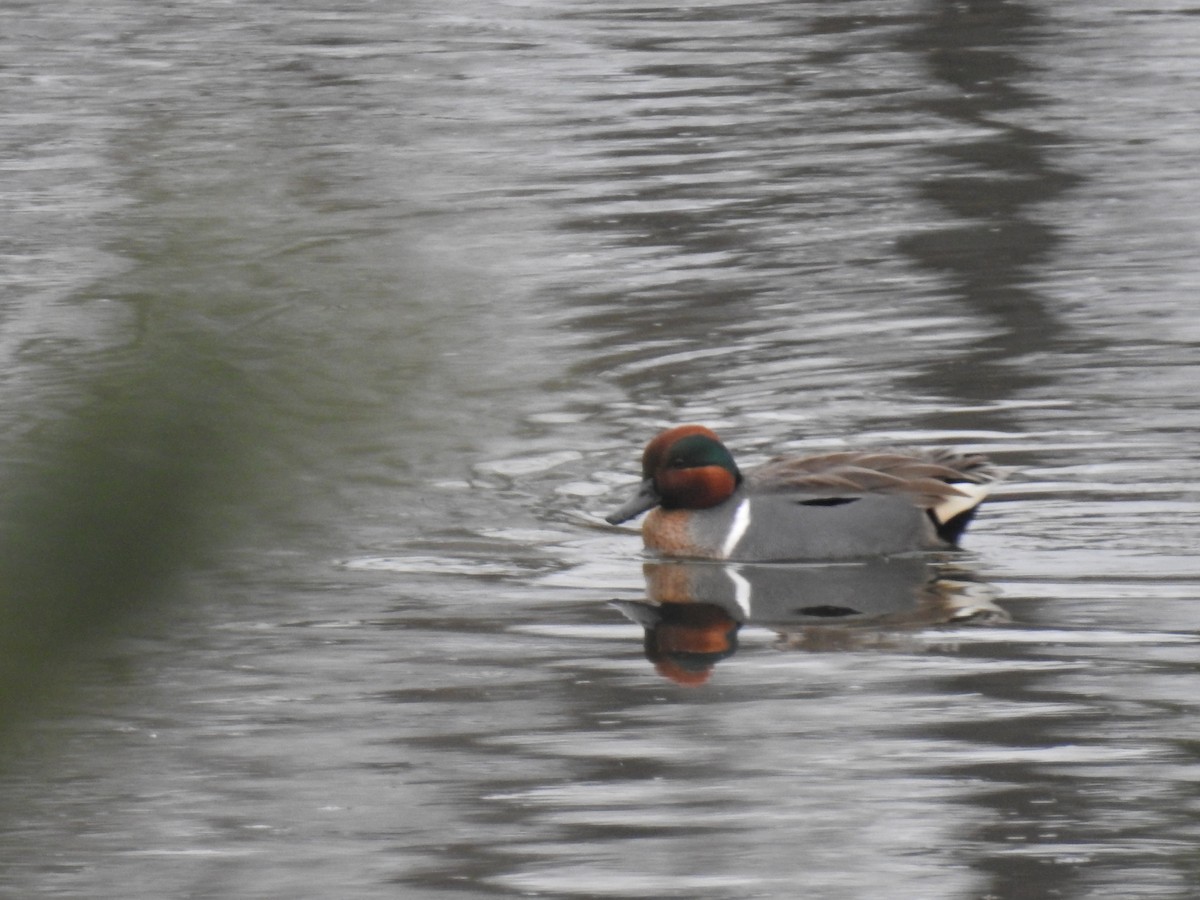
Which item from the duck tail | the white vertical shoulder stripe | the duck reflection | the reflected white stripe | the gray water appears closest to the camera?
the gray water

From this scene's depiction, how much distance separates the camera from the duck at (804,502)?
7363 millimetres

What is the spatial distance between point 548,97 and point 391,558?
31.4 ft

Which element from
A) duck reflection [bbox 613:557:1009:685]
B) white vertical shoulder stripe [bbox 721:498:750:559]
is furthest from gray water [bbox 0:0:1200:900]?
white vertical shoulder stripe [bbox 721:498:750:559]

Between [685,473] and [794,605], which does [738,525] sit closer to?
[685,473]


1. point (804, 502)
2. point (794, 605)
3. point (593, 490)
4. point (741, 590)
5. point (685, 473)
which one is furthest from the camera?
point (593, 490)

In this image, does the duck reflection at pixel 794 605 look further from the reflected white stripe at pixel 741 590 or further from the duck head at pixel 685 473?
the duck head at pixel 685 473

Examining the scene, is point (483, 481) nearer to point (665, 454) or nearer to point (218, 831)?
point (665, 454)

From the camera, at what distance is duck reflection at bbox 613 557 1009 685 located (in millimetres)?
6535

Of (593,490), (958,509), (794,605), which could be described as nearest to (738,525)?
(794,605)

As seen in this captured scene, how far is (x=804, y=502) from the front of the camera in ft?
24.4

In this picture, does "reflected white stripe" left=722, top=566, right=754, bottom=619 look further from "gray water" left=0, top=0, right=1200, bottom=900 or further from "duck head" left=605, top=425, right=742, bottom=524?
"duck head" left=605, top=425, right=742, bottom=524

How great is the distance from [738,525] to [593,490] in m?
1.06

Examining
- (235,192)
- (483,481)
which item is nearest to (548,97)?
(483,481)

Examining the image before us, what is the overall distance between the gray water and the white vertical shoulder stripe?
33cm
